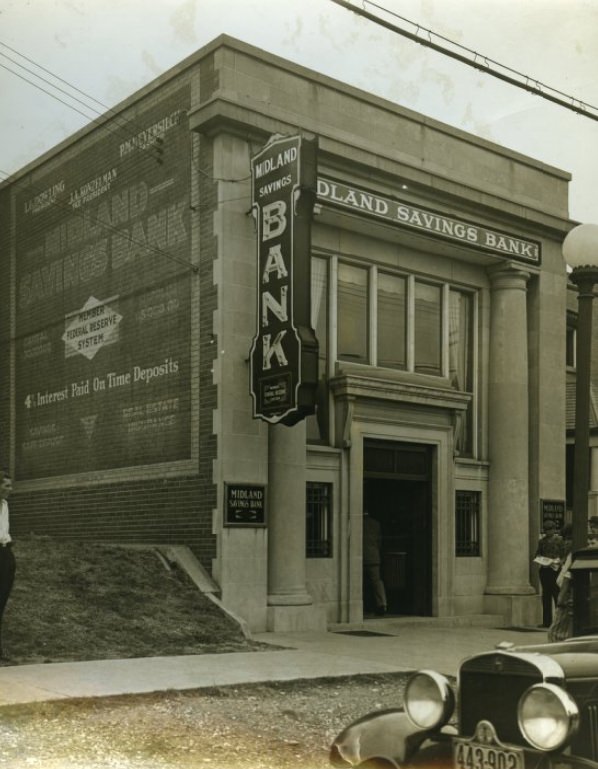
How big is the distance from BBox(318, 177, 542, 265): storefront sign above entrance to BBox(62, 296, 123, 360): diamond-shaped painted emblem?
168 inches

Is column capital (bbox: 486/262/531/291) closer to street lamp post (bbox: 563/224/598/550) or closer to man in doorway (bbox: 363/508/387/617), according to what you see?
man in doorway (bbox: 363/508/387/617)

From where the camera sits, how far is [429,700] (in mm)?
5164

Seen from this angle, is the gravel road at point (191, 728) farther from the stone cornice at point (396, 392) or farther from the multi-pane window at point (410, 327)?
the multi-pane window at point (410, 327)

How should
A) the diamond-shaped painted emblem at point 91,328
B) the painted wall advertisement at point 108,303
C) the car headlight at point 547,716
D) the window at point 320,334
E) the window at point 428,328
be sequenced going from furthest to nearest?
1. the window at point 428,328
2. the diamond-shaped painted emblem at point 91,328
3. the window at point 320,334
4. the painted wall advertisement at point 108,303
5. the car headlight at point 547,716

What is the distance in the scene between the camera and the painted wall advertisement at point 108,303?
16531 millimetres

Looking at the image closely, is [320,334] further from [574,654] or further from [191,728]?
[574,654]

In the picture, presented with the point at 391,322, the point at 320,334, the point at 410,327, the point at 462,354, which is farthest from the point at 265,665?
the point at 462,354

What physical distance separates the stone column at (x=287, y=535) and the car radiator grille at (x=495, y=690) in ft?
32.9

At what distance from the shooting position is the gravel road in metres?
7.09

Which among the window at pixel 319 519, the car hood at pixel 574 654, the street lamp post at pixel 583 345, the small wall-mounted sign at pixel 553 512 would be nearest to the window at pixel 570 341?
the small wall-mounted sign at pixel 553 512

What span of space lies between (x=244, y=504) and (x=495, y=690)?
1007 cm

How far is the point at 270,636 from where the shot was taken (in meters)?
14.4

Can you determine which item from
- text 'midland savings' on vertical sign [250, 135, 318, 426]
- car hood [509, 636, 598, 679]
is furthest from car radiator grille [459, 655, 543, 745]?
text 'midland savings' on vertical sign [250, 135, 318, 426]

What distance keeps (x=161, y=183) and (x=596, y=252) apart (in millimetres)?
8717
